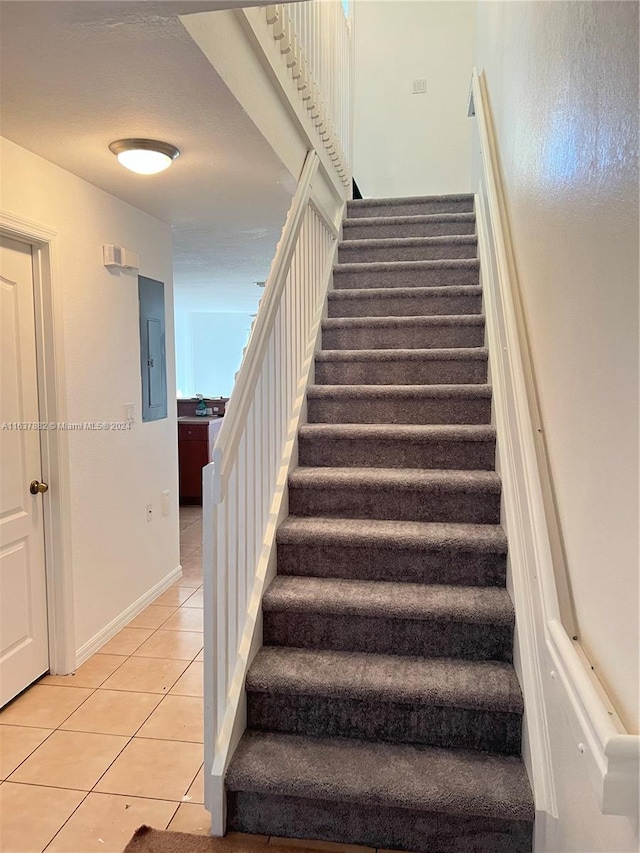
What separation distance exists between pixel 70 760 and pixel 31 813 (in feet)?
0.80

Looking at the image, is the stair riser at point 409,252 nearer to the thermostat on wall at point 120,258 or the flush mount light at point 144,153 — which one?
the thermostat on wall at point 120,258

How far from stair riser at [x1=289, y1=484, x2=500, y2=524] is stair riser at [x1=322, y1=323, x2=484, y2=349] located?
102 cm

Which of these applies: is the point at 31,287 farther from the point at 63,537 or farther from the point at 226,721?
the point at 226,721

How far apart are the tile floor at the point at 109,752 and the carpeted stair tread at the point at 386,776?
6.8 inches

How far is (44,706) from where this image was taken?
237 centimetres

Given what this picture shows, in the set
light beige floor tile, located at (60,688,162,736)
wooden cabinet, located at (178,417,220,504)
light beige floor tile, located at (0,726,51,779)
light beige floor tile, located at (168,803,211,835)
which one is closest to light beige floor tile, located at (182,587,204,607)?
light beige floor tile, located at (60,688,162,736)

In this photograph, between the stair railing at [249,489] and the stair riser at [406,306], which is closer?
the stair railing at [249,489]

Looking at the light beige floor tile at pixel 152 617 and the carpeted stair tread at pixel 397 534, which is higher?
the carpeted stair tread at pixel 397 534

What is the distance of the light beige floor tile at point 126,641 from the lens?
2838 mm

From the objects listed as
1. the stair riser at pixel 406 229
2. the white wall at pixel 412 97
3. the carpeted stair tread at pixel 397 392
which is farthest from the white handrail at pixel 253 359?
the white wall at pixel 412 97

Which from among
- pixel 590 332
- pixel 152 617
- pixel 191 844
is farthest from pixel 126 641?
pixel 590 332

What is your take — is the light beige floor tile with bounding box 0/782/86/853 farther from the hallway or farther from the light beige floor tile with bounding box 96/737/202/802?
the light beige floor tile with bounding box 96/737/202/802

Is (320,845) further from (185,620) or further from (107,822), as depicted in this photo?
(185,620)

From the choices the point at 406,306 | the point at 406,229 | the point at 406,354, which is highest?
the point at 406,229
